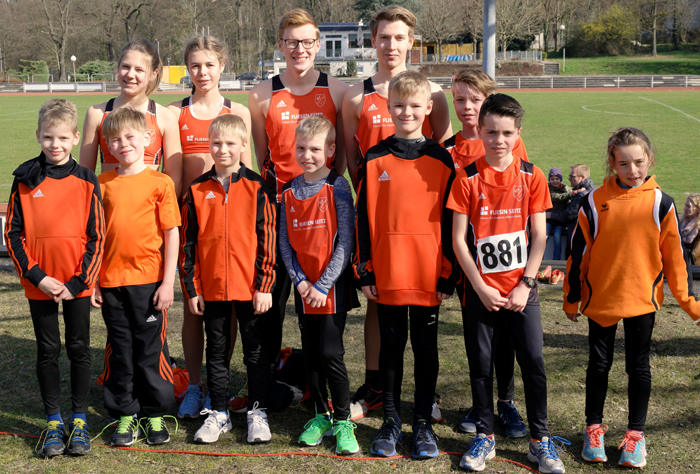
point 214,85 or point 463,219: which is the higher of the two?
point 214,85

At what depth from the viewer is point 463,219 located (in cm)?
322

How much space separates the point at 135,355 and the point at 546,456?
2.29 meters

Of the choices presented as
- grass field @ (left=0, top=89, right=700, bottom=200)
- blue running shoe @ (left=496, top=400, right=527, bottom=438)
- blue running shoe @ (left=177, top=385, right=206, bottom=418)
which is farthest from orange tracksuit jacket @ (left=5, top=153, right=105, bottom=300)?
grass field @ (left=0, top=89, right=700, bottom=200)

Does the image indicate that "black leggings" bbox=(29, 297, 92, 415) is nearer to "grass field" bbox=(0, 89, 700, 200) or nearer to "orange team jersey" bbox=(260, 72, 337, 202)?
"orange team jersey" bbox=(260, 72, 337, 202)

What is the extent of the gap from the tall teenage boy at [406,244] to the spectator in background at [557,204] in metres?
4.95

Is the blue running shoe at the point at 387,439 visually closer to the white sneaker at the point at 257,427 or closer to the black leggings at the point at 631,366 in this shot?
the white sneaker at the point at 257,427

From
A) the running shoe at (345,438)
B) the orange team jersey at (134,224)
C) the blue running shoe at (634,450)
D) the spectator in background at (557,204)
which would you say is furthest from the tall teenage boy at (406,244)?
the spectator in background at (557,204)

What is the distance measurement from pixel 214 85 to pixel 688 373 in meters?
3.66

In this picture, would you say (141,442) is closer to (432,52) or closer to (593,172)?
(593,172)

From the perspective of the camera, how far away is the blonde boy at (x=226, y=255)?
11.6 feet

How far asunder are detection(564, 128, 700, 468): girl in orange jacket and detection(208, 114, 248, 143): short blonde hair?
6.45 feet

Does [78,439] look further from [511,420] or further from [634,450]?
[634,450]

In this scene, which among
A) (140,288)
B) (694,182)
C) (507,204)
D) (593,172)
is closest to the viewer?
(507,204)

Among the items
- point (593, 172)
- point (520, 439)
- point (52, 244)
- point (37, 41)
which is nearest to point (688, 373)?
point (520, 439)
